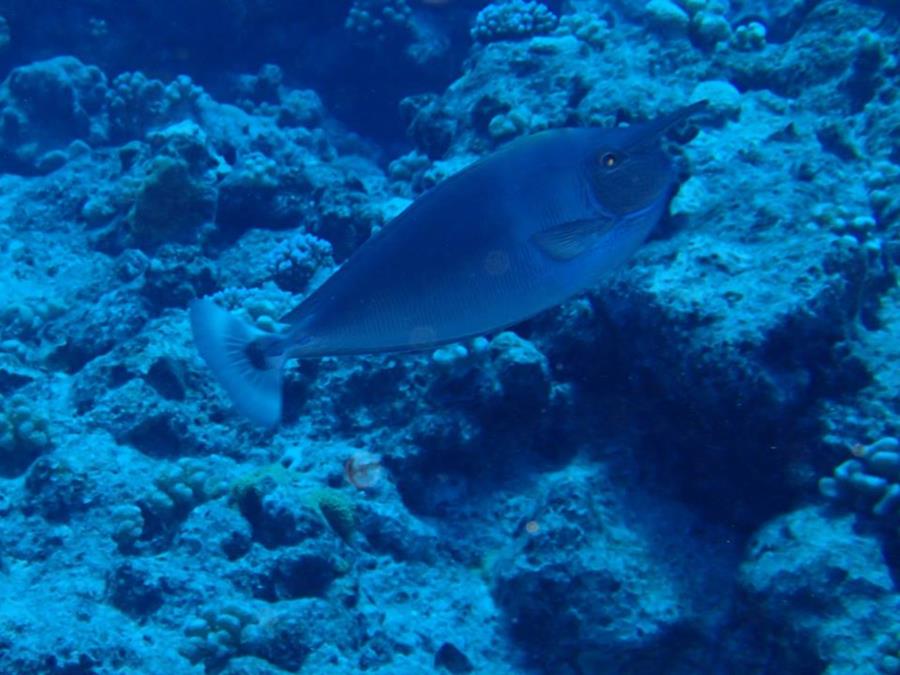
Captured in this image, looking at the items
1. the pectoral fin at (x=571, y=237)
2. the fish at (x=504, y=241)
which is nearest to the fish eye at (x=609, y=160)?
the fish at (x=504, y=241)

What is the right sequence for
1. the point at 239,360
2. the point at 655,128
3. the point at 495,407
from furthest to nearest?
the point at 495,407, the point at 239,360, the point at 655,128

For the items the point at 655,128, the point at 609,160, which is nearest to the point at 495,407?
the point at 609,160

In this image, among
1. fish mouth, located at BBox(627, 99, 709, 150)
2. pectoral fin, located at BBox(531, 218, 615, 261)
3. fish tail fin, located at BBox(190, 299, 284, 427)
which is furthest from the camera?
fish tail fin, located at BBox(190, 299, 284, 427)

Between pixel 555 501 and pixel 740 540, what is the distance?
46.9 inches

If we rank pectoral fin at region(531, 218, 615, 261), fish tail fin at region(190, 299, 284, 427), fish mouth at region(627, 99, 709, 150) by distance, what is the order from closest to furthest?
fish mouth at region(627, 99, 709, 150) → pectoral fin at region(531, 218, 615, 261) → fish tail fin at region(190, 299, 284, 427)

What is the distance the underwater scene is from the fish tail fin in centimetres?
1

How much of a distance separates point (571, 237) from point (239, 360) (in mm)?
1245

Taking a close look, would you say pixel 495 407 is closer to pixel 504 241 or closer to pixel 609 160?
pixel 504 241

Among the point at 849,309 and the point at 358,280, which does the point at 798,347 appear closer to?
the point at 849,309

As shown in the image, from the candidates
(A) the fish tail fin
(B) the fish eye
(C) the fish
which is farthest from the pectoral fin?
(A) the fish tail fin

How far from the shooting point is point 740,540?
158 inches

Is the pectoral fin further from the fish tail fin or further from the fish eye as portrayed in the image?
the fish tail fin

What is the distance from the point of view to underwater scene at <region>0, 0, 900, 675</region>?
7.64 ft

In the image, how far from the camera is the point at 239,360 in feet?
7.77
